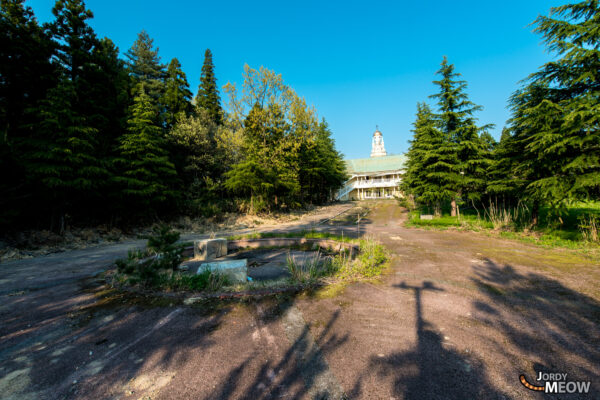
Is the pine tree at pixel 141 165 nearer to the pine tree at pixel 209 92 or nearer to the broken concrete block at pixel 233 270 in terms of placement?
the broken concrete block at pixel 233 270

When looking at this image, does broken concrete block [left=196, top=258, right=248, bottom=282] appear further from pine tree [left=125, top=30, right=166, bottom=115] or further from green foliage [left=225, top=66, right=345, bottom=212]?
pine tree [left=125, top=30, right=166, bottom=115]

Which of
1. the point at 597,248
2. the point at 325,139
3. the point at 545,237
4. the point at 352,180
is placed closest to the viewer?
the point at 597,248

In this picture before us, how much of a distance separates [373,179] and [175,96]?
44894 mm

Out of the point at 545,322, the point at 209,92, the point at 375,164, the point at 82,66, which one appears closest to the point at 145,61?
the point at 209,92

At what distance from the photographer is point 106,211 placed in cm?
1373

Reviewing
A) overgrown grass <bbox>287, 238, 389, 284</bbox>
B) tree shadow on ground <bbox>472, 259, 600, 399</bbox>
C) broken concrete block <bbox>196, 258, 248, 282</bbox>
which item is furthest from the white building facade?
tree shadow on ground <bbox>472, 259, 600, 399</bbox>

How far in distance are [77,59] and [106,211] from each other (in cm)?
982

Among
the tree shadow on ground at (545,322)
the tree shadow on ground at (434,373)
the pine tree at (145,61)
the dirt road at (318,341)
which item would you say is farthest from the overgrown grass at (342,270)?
the pine tree at (145,61)

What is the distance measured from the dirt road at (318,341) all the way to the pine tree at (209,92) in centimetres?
3123

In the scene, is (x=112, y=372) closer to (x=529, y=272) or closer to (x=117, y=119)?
(x=529, y=272)

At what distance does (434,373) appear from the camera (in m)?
2.03

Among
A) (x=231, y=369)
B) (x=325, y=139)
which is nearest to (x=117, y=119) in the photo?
(x=231, y=369)

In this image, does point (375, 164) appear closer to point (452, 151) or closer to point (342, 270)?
point (452, 151)

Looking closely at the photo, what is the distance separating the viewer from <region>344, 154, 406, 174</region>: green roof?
189 feet
